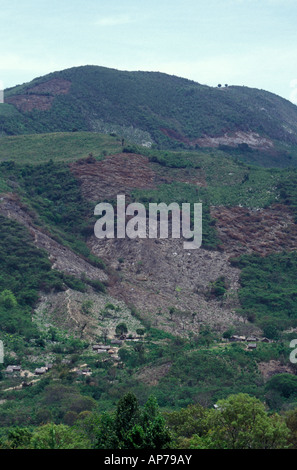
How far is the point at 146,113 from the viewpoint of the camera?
92.8 m

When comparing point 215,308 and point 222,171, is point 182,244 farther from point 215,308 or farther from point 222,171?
point 222,171

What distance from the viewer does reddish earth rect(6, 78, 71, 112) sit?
3371 inches

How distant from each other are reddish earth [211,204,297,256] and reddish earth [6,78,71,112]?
139ft

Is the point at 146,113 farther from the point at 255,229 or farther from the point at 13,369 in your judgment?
the point at 13,369

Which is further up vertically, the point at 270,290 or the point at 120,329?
the point at 270,290

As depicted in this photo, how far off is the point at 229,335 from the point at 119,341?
6.73 metres

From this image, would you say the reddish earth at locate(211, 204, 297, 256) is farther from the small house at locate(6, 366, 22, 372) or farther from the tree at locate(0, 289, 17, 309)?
the small house at locate(6, 366, 22, 372)

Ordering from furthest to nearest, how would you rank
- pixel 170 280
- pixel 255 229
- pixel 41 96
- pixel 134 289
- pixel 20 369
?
pixel 41 96 < pixel 255 229 < pixel 170 280 < pixel 134 289 < pixel 20 369

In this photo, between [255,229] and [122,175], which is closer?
[255,229]

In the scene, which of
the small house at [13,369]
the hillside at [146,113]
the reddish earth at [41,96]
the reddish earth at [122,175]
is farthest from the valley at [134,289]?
the reddish earth at [41,96]

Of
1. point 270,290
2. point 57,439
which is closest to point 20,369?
point 57,439

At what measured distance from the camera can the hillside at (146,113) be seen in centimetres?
8444

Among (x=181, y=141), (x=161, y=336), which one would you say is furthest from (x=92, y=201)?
(x=181, y=141)

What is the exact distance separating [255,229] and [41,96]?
50.0m
